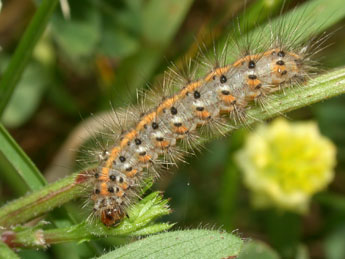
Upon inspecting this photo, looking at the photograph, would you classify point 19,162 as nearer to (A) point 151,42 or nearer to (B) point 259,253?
(B) point 259,253

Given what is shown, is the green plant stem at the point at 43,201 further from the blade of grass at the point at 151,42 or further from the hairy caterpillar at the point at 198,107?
the blade of grass at the point at 151,42

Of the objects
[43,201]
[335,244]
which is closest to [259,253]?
[43,201]

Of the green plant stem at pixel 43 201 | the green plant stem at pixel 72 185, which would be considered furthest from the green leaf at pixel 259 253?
the green plant stem at pixel 43 201

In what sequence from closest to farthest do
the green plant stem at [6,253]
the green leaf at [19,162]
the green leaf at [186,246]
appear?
the green leaf at [186,246], the green plant stem at [6,253], the green leaf at [19,162]

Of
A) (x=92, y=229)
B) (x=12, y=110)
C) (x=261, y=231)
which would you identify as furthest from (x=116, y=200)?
(x=261, y=231)

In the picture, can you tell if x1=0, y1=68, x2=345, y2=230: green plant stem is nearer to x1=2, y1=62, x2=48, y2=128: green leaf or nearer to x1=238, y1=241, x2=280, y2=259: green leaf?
x1=238, y1=241, x2=280, y2=259: green leaf
